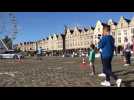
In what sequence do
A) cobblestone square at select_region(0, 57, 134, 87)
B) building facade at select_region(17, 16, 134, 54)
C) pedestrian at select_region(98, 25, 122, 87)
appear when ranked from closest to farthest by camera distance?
pedestrian at select_region(98, 25, 122, 87) < cobblestone square at select_region(0, 57, 134, 87) < building facade at select_region(17, 16, 134, 54)

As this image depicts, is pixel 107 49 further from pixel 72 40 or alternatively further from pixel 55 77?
pixel 72 40

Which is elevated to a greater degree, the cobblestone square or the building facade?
the building facade

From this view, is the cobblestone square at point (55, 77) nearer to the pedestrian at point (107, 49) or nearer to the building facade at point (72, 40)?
the pedestrian at point (107, 49)

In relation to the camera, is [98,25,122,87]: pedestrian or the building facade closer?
[98,25,122,87]: pedestrian

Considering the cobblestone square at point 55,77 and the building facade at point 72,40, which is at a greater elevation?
the building facade at point 72,40

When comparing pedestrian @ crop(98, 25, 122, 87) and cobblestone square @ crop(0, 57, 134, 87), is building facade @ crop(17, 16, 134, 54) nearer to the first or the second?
cobblestone square @ crop(0, 57, 134, 87)

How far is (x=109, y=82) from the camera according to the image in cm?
848

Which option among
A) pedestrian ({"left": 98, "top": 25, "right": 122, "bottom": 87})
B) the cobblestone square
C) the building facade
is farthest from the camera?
the building facade

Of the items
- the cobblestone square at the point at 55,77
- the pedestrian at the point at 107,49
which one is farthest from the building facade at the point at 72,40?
the pedestrian at the point at 107,49

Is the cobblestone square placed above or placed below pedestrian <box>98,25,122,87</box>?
below

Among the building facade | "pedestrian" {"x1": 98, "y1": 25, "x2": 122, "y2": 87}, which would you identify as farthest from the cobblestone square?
the building facade
